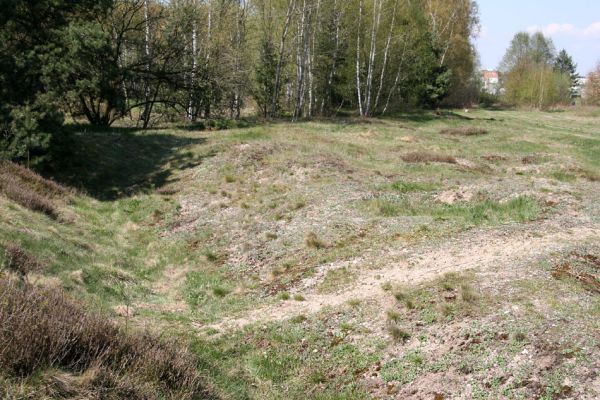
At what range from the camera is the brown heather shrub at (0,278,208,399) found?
5.04 meters

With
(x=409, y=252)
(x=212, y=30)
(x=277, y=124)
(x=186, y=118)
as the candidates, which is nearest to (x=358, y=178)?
(x=409, y=252)

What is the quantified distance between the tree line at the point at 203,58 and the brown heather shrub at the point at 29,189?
170 centimetres

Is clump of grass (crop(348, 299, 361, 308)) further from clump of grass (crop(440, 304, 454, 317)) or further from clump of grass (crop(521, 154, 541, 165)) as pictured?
clump of grass (crop(521, 154, 541, 165))

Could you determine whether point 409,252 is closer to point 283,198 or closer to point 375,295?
point 375,295

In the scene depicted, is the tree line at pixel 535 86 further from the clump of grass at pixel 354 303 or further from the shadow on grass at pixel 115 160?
the clump of grass at pixel 354 303

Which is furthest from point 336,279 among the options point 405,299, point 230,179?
point 230,179

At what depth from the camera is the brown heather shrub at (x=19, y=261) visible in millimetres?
10260

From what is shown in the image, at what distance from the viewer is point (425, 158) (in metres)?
25.6

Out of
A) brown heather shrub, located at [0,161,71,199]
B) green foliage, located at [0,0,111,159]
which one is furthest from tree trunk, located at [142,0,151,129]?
brown heather shrub, located at [0,161,71,199]

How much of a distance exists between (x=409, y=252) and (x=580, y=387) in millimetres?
6330

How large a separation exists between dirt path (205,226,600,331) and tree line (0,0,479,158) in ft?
48.4

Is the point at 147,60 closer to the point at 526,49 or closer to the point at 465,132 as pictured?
the point at 465,132

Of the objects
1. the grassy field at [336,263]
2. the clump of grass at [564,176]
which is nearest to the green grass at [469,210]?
the grassy field at [336,263]

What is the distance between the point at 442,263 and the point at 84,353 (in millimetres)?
8667
